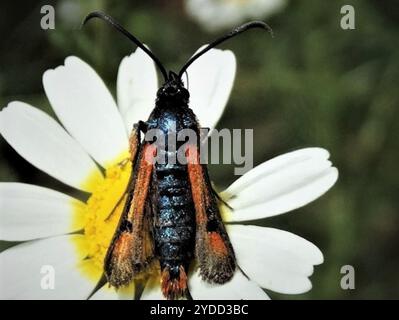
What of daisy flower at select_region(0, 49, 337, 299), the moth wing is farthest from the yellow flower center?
the moth wing

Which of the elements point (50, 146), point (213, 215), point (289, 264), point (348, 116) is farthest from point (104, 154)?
point (348, 116)

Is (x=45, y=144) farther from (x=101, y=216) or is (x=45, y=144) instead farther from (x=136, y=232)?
(x=136, y=232)

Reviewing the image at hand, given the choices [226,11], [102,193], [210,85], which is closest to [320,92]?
[226,11]

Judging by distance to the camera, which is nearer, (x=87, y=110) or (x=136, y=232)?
(x=136, y=232)

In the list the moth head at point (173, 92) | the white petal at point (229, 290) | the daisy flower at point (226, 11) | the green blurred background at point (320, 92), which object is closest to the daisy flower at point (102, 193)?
the white petal at point (229, 290)

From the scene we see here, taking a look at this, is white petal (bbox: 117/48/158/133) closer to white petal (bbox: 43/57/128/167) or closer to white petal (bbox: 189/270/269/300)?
white petal (bbox: 43/57/128/167)

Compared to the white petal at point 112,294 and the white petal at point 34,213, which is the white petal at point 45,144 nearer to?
the white petal at point 34,213
